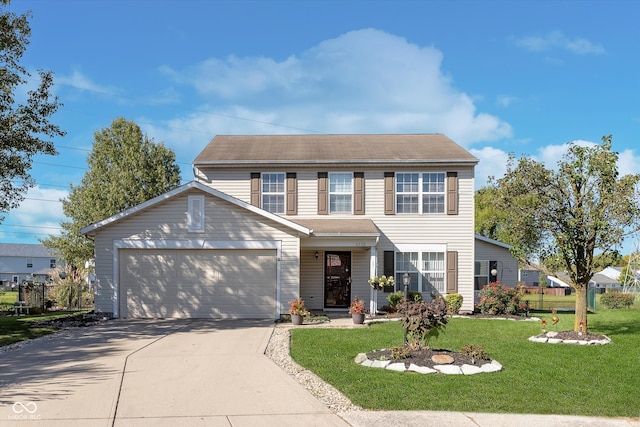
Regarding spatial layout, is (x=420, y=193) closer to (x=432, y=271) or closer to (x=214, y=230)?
(x=432, y=271)

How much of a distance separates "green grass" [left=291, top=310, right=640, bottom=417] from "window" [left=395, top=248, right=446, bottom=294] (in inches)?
239

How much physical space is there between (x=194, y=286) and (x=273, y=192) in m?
4.72

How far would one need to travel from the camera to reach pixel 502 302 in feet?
60.9

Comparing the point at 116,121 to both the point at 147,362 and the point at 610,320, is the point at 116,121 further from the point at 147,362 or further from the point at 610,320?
the point at 610,320

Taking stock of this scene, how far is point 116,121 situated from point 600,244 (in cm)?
2782

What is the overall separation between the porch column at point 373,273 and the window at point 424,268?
109cm


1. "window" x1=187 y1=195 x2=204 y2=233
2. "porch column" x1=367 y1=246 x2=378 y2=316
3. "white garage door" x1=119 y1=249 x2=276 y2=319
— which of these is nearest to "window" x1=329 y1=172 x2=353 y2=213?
"porch column" x1=367 y1=246 x2=378 y2=316

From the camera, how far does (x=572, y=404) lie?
7254mm

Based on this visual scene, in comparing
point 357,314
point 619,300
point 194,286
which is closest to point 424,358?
point 357,314

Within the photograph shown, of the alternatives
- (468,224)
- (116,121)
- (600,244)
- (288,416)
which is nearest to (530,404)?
(288,416)

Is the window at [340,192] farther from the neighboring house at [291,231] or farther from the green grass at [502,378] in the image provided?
the green grass at [502,378]

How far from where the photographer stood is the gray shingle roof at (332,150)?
19688 millimetres

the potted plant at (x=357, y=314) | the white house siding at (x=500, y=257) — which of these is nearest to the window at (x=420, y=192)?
the white house siding at (x=500, y=257)

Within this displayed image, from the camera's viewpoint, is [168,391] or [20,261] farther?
[20,261]
